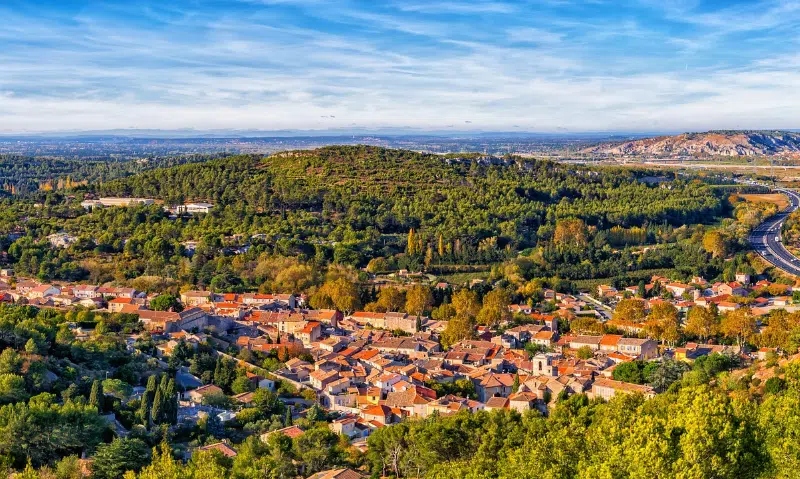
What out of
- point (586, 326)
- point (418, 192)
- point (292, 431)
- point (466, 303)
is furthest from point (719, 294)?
point (418, 192)

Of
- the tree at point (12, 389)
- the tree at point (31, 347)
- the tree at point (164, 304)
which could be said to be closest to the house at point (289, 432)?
the tree at point (12, 389)

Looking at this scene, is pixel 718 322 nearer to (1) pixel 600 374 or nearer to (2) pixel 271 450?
(1) pixel 600 374

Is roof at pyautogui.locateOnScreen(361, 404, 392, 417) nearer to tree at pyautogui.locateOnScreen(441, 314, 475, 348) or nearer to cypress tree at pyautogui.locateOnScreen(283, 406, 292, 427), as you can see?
cypress tree at pyautogui.locateOnScreen(283, 406, 292, 427)

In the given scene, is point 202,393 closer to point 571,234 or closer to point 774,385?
point 774,385

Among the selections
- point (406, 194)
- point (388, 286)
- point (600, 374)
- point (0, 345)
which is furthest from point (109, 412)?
point (406, 194)

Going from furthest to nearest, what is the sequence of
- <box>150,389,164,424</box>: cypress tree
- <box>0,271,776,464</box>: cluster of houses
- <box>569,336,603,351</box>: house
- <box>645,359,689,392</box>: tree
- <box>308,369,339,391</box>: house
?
<box>569,336,603,351</box>: house
<box>308,369,339,391</box>: house
<box>645,359,689,392</box>: tree
<box>0,271,776,464</box>: cluster of houses
<box>150,389,164,424</box>: cypress tree

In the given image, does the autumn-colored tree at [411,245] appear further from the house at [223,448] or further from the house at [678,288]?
the house at [223,448]

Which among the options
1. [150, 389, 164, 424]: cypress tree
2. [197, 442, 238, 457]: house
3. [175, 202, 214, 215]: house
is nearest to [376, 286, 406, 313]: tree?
[150, 389, 164, 424]: cypress tree
